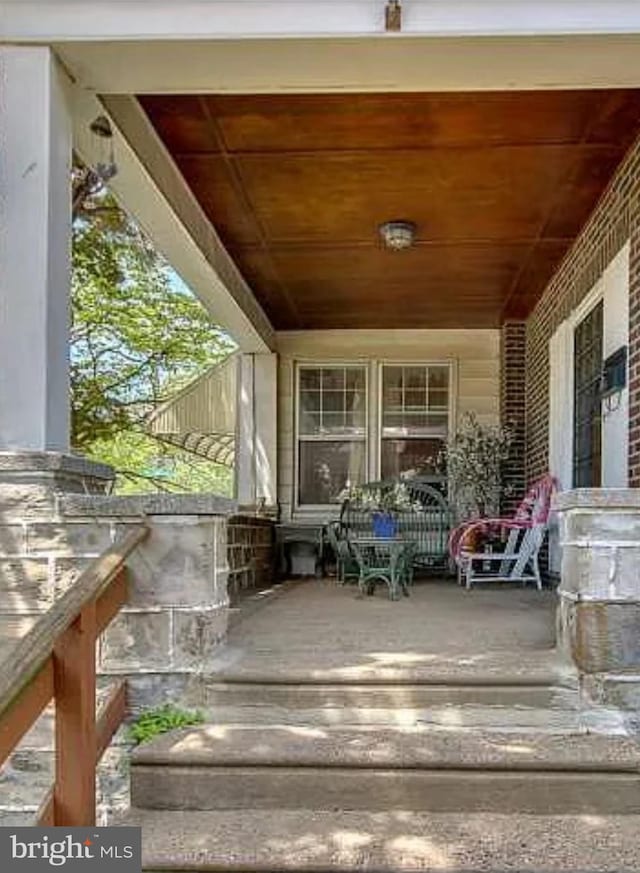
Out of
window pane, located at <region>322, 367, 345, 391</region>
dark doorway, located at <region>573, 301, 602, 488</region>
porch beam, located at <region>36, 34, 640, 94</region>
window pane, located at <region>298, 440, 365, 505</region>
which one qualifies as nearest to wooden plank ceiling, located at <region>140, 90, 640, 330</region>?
porch beam, located at <region>36, 34, 640, 94</region>

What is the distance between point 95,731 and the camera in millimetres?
2668

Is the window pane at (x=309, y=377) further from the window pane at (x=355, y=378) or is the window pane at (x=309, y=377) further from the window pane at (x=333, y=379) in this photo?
the window pane at (x=355, y=378)

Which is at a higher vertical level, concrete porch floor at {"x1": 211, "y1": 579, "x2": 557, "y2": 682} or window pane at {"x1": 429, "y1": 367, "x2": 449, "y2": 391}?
window pane at {"x1": 429, "y1": 367, "x2": 449, "y2": 391}

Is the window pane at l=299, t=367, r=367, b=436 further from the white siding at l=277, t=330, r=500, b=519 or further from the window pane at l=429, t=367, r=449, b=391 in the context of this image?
the window pane at l=429, t=367, r=449, b=391

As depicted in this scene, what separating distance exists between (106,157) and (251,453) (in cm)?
513

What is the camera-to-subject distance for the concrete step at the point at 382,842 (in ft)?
7.82

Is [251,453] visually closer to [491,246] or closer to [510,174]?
[491,246]

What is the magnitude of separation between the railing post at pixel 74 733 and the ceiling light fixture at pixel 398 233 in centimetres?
409

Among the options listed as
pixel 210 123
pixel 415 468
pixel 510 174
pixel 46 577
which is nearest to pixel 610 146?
pixel 510 174

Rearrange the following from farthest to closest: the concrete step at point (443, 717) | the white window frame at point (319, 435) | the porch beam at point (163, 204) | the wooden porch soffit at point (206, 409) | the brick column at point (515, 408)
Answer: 1. the wooden porch soffit at point (206, 409)
2. the white window frame at point (319, 435)
3. the brick column at point (515, 408)
4. the porch beam at point (163, 204)
5. the concrete step at point (443, 717)

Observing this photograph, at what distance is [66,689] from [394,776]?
1.05 meters

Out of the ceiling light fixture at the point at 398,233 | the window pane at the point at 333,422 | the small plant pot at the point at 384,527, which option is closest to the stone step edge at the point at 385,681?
the small plant pot at the point at 384,527

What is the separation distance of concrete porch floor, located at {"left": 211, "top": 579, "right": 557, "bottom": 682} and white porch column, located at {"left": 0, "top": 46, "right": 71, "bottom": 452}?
3.83 ft

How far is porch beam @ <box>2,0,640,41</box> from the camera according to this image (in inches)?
130
